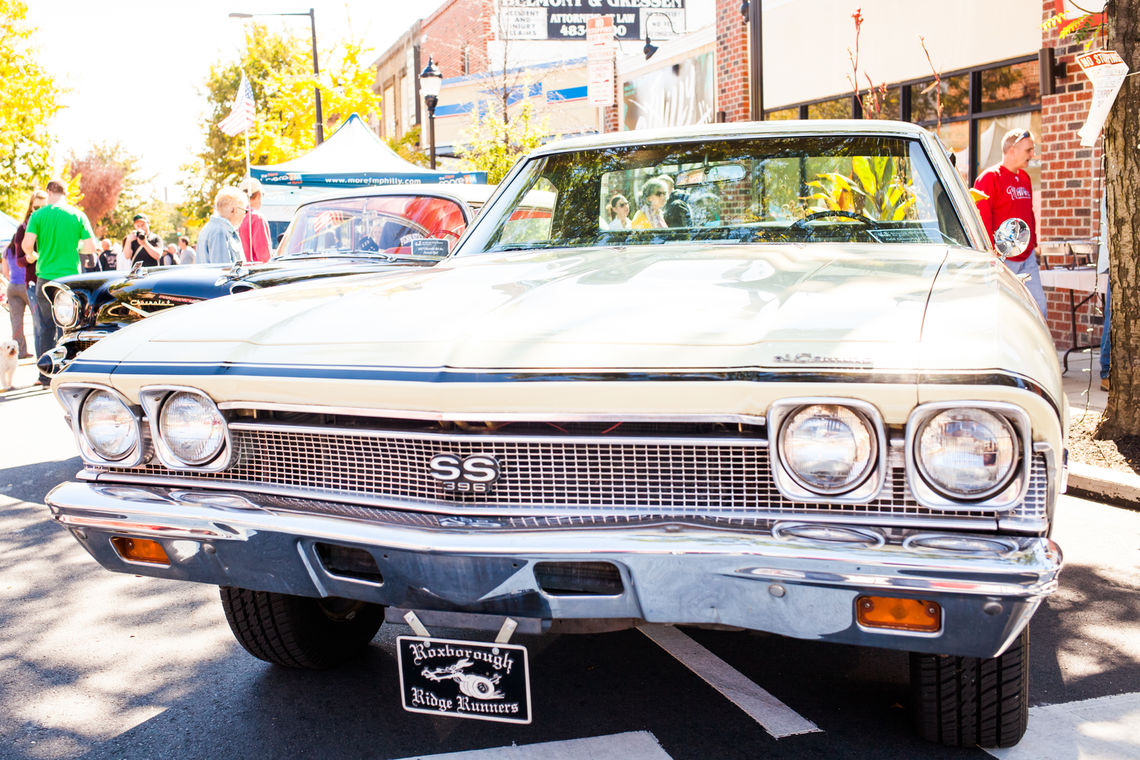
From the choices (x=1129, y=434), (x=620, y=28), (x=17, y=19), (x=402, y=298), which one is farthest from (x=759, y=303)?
(x=620, y=28)

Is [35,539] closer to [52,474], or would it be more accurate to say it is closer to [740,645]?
[52,474]

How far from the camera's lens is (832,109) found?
48.3 ft

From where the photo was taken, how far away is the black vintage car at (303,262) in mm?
5941

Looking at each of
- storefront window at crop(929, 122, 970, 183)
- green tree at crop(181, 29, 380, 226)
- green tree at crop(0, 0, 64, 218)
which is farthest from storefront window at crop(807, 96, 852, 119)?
green tree at crop(0, 0, 64, 218)

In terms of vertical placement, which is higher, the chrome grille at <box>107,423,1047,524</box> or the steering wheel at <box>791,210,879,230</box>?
the steering wheel at <box>791,210,879,230</box>

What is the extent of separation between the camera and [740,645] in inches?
137

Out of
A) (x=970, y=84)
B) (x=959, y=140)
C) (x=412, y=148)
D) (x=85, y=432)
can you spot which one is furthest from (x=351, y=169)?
(x=412, y=148)

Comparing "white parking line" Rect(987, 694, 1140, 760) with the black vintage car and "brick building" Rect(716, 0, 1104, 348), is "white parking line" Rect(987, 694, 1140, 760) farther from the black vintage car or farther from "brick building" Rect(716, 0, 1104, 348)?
"brick building" Rect(716, 0, 1104, 348)

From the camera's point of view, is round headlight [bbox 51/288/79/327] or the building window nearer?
round headlight [bbox 51/288/79/327]

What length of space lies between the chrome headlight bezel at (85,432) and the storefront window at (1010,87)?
34.2 ft

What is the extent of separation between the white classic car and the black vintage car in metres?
2.79

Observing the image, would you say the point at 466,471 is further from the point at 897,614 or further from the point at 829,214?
the point at 829,214

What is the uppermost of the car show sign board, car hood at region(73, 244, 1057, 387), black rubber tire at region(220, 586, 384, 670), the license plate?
the car show sign board

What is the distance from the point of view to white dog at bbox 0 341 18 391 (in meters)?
10.4
